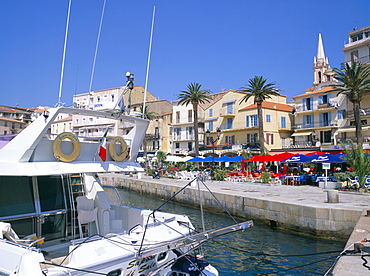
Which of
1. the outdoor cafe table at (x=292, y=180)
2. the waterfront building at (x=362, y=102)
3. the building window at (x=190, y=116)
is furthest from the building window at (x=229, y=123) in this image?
the outdoor cafe table at (x=292, y=180)

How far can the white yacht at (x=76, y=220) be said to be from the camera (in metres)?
5.73

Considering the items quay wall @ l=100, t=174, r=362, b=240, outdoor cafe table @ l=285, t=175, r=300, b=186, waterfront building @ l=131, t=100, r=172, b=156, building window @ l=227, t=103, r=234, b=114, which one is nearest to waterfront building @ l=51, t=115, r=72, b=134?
waterfront building @ l=131, t=100, r=172, b=156

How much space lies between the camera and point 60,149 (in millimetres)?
7410

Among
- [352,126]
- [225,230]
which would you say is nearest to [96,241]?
[225,230]

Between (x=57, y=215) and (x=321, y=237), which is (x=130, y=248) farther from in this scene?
(x=321, y=237)

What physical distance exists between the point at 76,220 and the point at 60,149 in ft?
7.19

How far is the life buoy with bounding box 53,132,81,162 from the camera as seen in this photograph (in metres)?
7.31

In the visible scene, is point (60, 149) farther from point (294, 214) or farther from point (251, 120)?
point (251, 120)

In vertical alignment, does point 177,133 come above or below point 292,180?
above

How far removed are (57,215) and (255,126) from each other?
4580 centimetres

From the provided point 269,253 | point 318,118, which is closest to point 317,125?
point 318,118

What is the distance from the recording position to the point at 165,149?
6681cm

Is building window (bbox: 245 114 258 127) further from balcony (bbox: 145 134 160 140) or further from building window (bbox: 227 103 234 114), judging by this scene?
balcony (bbox: 145 134 160 140)

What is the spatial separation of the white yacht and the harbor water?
1919 mm
